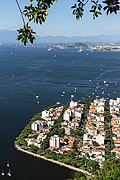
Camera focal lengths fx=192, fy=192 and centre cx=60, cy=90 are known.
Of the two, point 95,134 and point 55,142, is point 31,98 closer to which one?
point 95,134

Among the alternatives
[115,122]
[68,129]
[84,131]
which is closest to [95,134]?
[84,131]

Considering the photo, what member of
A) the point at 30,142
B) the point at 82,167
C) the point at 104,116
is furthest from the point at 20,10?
the point at 104,116

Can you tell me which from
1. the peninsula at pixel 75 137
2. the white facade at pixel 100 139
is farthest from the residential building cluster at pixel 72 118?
the white facade at pixel 100 139

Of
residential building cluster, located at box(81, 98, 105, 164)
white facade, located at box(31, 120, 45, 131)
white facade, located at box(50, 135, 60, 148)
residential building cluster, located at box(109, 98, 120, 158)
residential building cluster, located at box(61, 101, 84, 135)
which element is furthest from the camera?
residential building cluster, located at box(61, 101, 84, 135)

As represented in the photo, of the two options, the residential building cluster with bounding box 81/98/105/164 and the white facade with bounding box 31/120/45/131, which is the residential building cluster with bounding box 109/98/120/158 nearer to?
the residential building cluster with bounding box 81/98/105/164

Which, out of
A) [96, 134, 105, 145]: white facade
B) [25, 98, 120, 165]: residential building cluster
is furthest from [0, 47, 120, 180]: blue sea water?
[96, 134, 105, 145]: white facade

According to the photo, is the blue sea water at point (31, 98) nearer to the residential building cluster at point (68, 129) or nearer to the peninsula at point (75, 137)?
the peninsula at point (75, 137)

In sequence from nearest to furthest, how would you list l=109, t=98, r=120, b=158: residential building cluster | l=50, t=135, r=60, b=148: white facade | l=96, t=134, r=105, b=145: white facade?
l=50, t=135, r=60, b=148: white facade → l=109, t=98, r=120, b=158: residential building cluster → l=96, t=134, r=105, b=145: white facade

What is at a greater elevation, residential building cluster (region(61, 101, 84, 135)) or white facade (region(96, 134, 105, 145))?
residential building cluster (region(61, 101, 84, 135))
